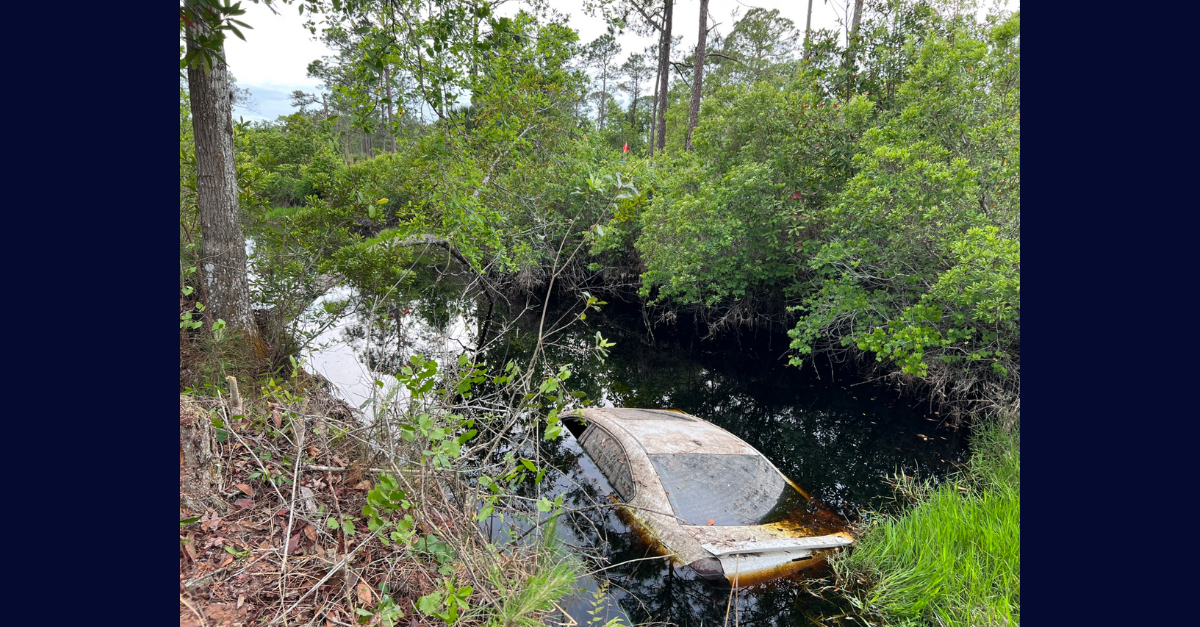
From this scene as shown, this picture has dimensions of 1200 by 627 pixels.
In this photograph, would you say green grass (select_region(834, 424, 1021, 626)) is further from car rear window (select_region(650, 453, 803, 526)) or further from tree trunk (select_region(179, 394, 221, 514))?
tree trunk (select_region(179, 394, 221, 514))

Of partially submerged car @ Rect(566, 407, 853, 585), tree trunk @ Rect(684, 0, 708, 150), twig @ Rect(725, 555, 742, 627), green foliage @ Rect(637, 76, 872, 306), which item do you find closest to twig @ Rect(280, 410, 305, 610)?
partially submerged car @ Rect(566, 407, 853, 585)

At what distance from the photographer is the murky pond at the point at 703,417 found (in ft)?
14.8

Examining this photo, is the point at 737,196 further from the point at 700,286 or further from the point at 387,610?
the point at 387,610

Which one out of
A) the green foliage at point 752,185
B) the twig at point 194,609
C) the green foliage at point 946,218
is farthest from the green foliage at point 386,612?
the green foliage at point 752,185

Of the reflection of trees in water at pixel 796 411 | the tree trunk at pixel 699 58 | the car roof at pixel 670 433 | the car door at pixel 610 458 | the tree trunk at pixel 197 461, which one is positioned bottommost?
the reflection of trees in water at pixel 796 411

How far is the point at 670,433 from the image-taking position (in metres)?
6.51

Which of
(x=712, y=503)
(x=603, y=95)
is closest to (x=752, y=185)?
A: (x=712, y=503)

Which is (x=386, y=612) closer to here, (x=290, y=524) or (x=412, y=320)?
(x=290, y=524)

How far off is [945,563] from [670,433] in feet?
9.73

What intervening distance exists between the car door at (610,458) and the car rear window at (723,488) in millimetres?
346

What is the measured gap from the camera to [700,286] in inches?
465

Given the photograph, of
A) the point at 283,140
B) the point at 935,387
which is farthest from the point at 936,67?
the point at 283,140

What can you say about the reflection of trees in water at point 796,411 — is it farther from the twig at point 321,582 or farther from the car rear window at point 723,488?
the twig at point 321,582

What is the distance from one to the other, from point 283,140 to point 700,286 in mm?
20320
